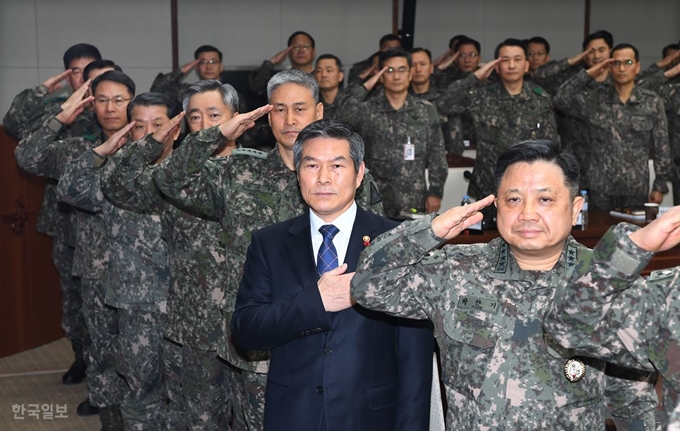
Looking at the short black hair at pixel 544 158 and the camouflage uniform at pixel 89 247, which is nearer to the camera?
the short black hair at pixel 544 158

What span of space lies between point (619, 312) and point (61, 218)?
4.66 meters

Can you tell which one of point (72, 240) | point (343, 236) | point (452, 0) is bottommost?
point (72, 240)

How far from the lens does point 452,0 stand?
11.6 m

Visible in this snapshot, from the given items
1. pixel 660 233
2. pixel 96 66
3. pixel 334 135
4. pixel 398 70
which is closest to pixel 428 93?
pixel 398 70

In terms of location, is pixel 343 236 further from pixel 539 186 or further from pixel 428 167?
pixel 428 167

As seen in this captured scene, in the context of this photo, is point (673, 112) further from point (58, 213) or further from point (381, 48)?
point (58, 213)

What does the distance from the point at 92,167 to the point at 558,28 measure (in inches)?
333

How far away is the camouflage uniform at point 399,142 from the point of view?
7.12 m

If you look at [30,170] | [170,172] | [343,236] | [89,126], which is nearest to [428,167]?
[89,126]

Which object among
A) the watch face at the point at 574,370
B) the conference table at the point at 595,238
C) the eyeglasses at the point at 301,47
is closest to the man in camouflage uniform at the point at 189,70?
the eyeglasses at the point at 301,47

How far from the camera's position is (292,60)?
987 cm

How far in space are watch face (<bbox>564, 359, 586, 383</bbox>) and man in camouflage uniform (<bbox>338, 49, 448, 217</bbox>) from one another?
463 cm

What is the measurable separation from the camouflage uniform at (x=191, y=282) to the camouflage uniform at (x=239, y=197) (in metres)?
0.36

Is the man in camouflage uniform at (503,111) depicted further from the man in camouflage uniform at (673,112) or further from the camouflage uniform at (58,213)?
the camouflage uniform at (58,213)
